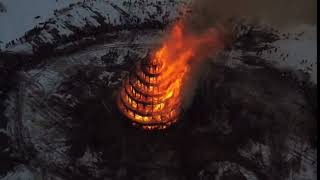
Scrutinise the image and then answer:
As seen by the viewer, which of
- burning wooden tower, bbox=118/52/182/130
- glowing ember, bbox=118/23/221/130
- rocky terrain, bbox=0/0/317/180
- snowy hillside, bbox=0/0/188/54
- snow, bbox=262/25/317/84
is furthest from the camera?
snowy hillside, bbox=0/0/188/54

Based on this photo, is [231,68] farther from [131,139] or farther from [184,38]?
[131,139]

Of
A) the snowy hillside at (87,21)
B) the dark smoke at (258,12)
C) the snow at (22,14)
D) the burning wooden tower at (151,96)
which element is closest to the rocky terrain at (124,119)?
the snowy hillside at (87,21)

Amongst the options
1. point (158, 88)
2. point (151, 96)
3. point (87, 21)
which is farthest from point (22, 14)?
point (158, 88)

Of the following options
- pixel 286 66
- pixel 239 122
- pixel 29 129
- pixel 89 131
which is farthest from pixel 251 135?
pixel 29 129

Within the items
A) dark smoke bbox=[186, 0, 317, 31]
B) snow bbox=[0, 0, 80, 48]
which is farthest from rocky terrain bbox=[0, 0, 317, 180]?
dark smoke bbox=[186, 0, 317, 31]

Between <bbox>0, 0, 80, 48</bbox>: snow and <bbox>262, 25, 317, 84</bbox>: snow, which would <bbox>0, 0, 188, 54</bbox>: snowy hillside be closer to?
<bbox>0, 0, 80, 48</bbox>: snow

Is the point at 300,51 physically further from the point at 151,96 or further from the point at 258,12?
the point at 151,96

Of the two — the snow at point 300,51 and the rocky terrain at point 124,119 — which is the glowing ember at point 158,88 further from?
the snow at point 300,51
